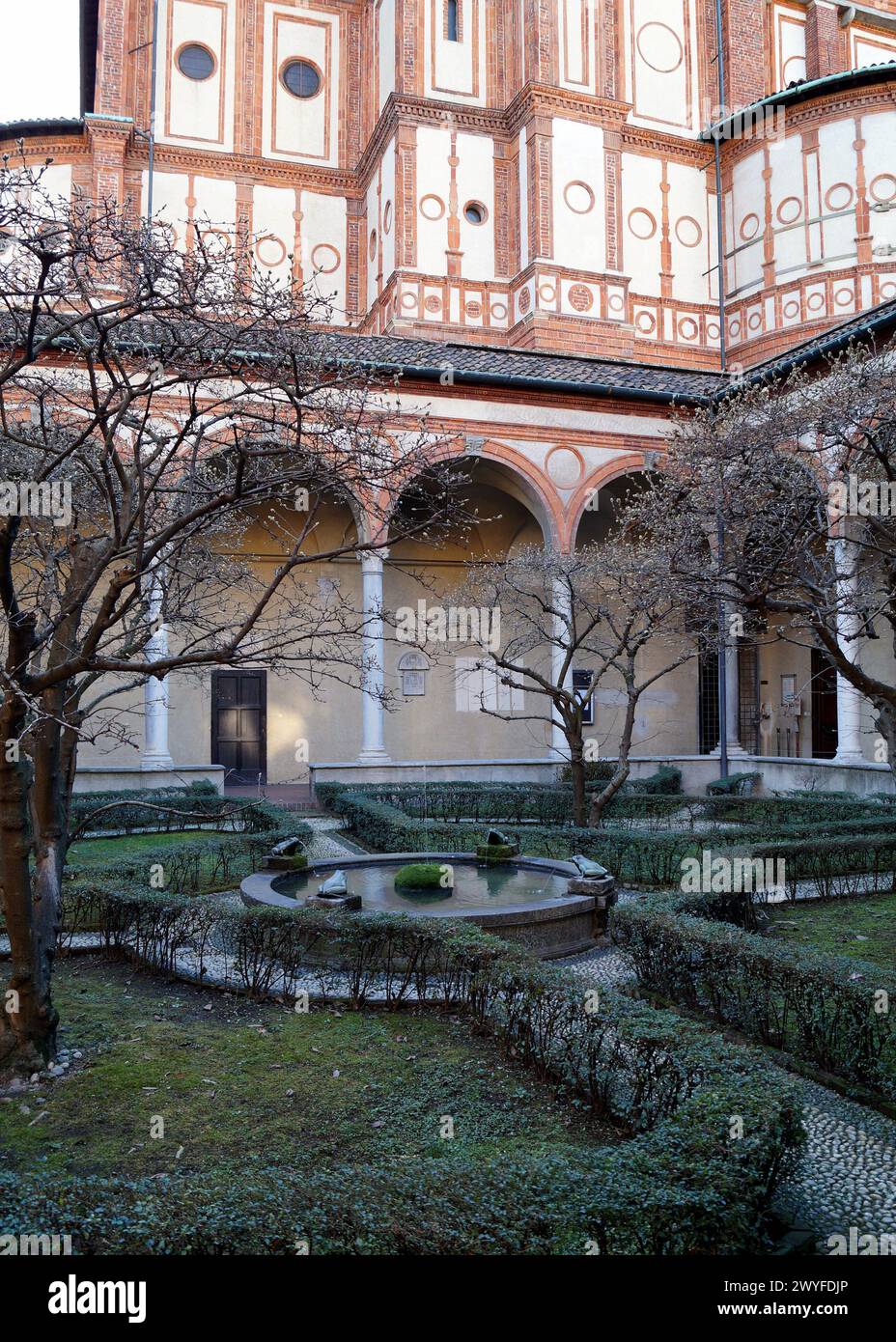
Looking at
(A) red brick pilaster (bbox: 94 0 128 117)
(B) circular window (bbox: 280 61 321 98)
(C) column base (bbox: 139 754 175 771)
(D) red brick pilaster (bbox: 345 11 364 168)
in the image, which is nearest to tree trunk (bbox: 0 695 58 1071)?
(C) column base (bbox: 139 754 175 771)

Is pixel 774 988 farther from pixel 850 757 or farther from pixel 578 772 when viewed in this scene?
pixel 850 757

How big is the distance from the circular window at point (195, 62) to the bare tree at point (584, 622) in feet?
47.5

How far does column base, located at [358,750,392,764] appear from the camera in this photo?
1689cm

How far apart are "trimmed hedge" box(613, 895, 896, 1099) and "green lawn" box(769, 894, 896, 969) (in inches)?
59.5

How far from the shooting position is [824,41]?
78.8ft

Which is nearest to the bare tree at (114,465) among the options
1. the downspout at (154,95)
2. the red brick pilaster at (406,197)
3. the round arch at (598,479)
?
the round arch at (598,479)

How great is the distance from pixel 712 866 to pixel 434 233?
16.7m

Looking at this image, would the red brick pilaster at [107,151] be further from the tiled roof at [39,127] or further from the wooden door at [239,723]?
the wooden door at [239,723]

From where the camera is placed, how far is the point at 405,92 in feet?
68.6

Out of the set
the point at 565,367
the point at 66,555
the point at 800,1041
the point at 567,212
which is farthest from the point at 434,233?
the point at 800,1041

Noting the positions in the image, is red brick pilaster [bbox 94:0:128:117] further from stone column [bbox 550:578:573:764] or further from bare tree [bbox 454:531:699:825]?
stone column [bbox 550:578:573:764]

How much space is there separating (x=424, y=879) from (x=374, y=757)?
9281mm

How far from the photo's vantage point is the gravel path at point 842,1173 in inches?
134
